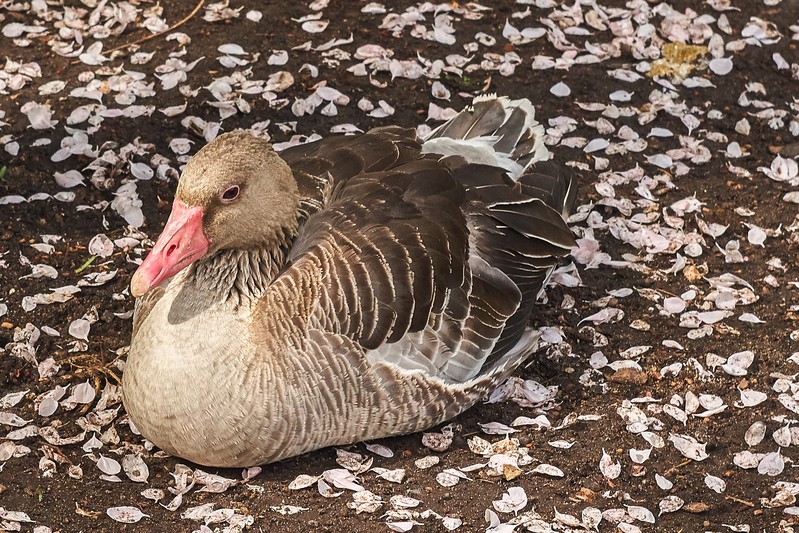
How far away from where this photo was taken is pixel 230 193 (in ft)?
17.1

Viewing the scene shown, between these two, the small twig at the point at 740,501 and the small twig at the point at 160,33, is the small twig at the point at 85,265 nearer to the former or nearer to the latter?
the small twig at the point at 160,33

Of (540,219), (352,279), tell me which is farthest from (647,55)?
(352,279)

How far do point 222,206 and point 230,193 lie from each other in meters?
0.08

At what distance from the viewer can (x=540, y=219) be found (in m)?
6.23

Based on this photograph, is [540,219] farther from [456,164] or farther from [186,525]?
[186,525]

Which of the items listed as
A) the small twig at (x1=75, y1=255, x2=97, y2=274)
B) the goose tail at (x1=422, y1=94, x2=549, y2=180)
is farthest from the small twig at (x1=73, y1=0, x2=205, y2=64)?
the goose tail at (x1=422, y1=94, x2=549, y2=180)

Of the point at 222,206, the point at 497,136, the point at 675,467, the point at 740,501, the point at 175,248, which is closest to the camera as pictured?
the point at 175,248

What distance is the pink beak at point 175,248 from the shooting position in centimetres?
499

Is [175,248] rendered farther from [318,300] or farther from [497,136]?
[497,136]

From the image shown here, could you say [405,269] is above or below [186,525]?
above

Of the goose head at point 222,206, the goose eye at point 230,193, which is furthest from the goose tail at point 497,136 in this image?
the goose eye at point 230,193

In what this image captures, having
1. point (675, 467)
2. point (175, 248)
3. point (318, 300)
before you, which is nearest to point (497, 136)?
point (318, 300)

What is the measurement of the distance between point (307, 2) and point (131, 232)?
10.4 feet

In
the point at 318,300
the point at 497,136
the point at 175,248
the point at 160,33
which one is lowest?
the point at 160,33
